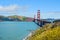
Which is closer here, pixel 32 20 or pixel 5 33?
pixel 32 20

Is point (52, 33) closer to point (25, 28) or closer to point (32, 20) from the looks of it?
point (32, 20)

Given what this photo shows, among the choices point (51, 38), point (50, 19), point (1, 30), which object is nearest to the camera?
Answer: point (51, 38)

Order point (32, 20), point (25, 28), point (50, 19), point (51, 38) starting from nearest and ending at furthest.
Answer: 1. point (51, 38)
2. point (50, 19)
3. point (32, 20)
4. point (25, 28)

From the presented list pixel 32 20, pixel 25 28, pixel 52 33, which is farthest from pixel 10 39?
pixel 52 33

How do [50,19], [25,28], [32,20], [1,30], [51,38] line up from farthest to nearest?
[1,30]
[25,28]
[32,20]
[50,19]
[51,38]

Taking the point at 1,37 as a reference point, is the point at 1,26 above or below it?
above

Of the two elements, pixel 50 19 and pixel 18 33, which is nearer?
pixel 50 19

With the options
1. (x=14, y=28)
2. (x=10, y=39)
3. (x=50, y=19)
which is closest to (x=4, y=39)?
(x=10, y=39)

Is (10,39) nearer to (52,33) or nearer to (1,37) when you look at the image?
(1,37)

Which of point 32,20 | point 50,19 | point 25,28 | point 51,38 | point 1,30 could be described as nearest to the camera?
point 51,38
